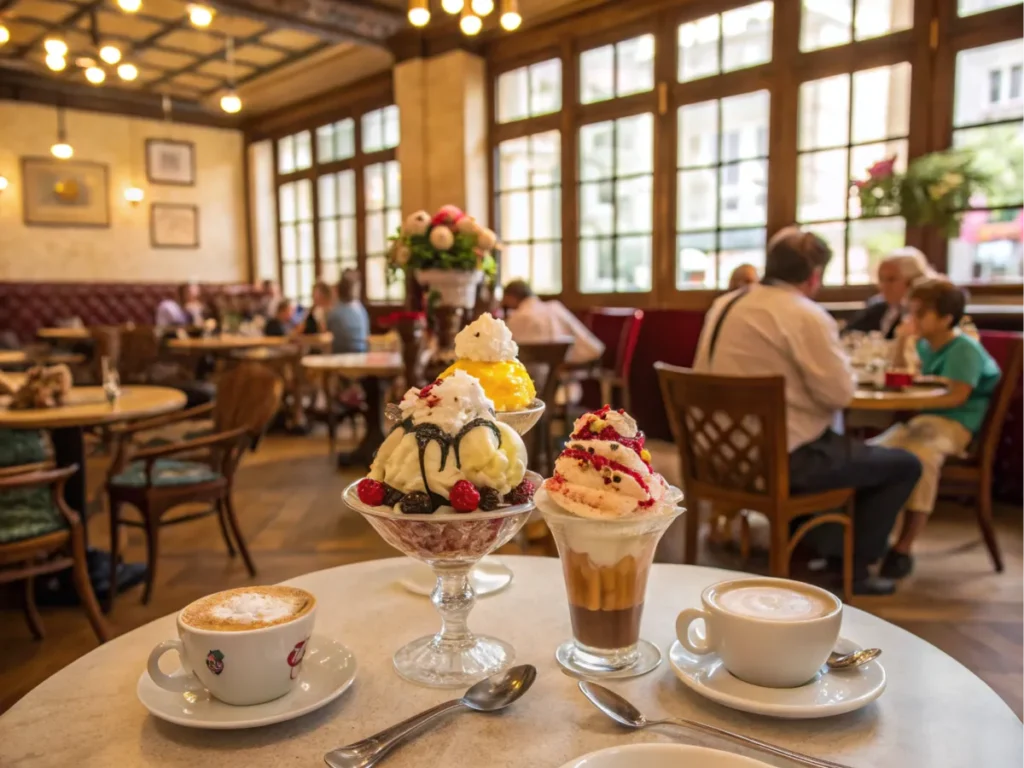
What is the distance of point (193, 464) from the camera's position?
3.32 m

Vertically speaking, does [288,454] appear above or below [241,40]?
below

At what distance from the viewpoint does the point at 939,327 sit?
3254mm

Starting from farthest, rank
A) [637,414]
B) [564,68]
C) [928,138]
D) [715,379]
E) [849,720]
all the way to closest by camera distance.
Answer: [564,68]
[637,414]
[928,138]
[715,379]
[849,720]

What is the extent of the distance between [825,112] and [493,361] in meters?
5.42

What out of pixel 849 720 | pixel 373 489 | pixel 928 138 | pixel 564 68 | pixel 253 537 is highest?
pixel 564 68

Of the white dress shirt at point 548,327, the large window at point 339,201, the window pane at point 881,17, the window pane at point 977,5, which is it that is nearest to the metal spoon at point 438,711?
the white dress shirt at point 548,327

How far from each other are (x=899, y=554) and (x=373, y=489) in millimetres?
2962

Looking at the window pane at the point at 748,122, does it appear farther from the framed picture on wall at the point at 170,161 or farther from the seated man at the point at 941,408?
the framed picture on wall at the point at 170,161

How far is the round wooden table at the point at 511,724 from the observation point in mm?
680

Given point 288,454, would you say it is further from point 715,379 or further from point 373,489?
point 373,489

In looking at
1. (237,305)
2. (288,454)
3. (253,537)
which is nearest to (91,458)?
(288,454)

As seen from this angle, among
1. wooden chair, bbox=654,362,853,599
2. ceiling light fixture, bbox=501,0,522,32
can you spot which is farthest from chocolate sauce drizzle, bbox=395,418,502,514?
ceiling light fixture, bbox=501,0,522,32

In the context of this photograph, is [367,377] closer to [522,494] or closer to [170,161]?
[522,494]

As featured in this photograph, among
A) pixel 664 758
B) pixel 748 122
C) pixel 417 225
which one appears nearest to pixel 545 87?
pixel 748 122
